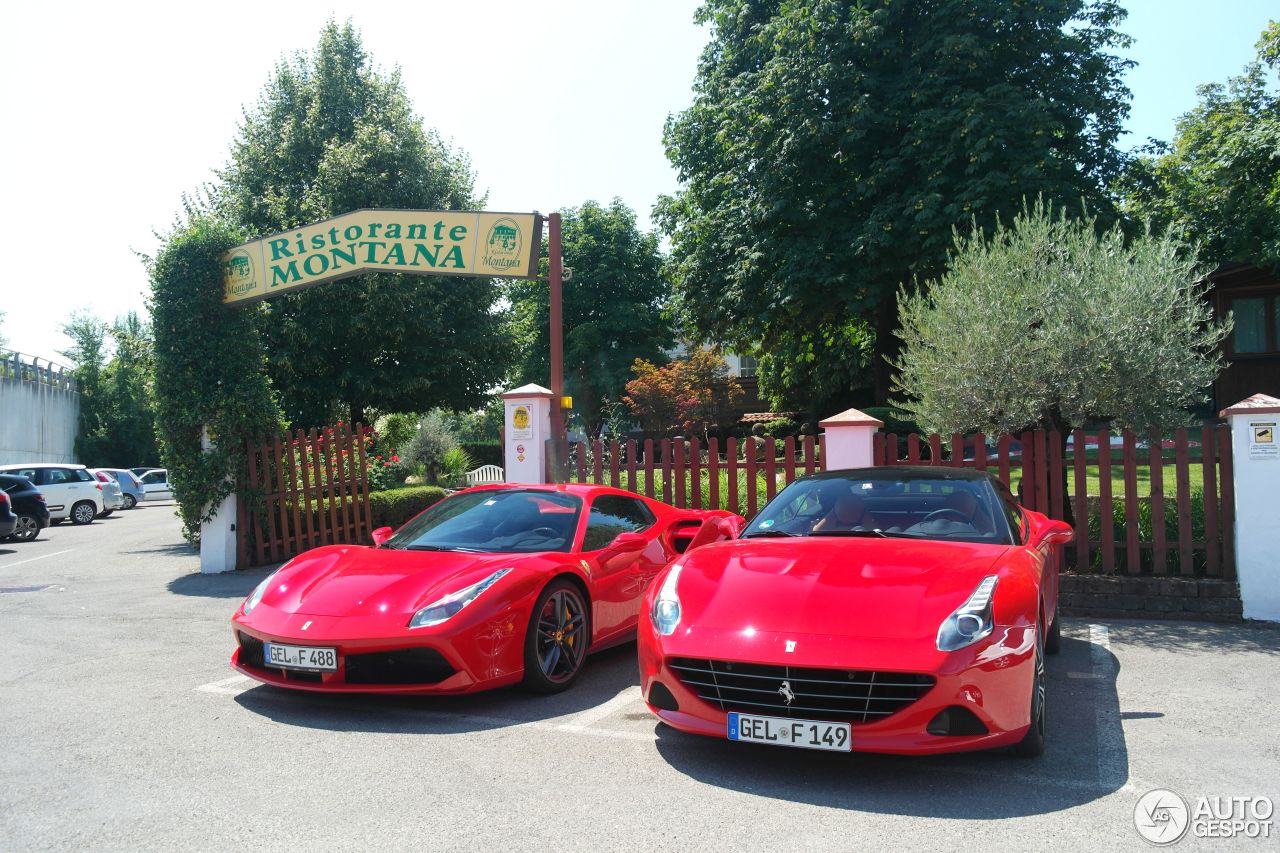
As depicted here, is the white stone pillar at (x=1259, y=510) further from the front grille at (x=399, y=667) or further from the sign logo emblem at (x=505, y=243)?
the sign logo emblem at (x=505, y=243)

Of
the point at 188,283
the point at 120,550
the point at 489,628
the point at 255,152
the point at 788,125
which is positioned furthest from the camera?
the point at 255,152

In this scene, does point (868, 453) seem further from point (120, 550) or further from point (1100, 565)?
point (120, 550)

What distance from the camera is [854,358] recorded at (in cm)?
2702

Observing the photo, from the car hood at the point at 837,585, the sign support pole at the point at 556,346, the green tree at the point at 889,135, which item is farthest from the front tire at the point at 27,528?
the car hood at the point at 837,585

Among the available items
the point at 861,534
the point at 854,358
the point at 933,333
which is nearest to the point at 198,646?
the point at 861,534

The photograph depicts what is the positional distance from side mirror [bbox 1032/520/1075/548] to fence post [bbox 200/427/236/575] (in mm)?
10353

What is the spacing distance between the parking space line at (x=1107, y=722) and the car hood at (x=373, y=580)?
10.8ft

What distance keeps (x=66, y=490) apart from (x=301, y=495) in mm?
15676

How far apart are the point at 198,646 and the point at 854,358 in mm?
22330

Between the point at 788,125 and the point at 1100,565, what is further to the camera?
the point at 788,125

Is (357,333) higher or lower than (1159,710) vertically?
higher

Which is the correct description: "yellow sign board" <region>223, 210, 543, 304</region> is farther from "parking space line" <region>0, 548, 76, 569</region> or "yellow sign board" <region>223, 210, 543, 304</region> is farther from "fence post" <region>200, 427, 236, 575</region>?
"parking space line" <region>0, 548, 76, 569</region>

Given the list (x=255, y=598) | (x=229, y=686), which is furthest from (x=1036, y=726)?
(x=229, y=686)

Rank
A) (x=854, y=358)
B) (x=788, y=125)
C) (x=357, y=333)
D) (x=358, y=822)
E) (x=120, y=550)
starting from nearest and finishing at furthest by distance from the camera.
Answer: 1. (x=358, y=822)
2. (x=120, y=550)
3. (x=788, y=125)
4. (x=357, y=333)
5. (x=854, y=358)
